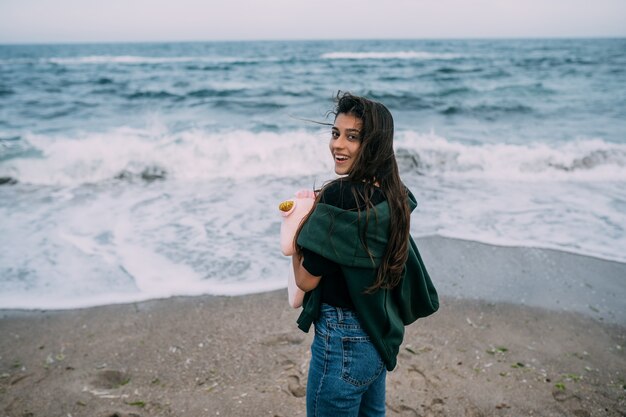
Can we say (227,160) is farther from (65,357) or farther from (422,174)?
(65,357)

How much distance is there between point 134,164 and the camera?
9.83 metres

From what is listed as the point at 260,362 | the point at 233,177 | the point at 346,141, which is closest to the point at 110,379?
the point at 260,362

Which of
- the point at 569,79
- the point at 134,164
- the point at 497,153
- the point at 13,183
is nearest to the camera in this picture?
the point at 13,183

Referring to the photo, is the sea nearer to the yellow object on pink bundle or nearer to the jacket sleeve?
the yellow object on pink bundle

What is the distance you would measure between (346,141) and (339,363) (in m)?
0.89

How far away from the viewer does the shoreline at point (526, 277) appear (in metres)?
4.59

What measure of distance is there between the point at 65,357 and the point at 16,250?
104 inches

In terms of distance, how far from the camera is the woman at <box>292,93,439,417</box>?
5.50 ft

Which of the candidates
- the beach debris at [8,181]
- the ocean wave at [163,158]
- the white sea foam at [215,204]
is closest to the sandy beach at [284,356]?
the white sea foam at [215,204]

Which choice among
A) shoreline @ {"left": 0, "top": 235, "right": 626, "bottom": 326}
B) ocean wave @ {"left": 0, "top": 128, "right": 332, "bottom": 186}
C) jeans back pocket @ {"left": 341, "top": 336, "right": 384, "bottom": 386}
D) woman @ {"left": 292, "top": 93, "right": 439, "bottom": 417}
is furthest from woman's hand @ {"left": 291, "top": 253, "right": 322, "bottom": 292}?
ocean wave @ {"left": 0, "top": 128, "right": 332, "bottom": 186}

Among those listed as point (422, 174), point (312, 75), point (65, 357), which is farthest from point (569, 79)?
point (65, 357)

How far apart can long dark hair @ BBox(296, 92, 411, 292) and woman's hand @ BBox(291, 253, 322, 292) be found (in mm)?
215

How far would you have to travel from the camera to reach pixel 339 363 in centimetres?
186

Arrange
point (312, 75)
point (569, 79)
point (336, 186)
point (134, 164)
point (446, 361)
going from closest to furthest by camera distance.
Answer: point (336, 186) → point (446, 361) → point (134, 164) → point (569, 79) → point (312, 75)
